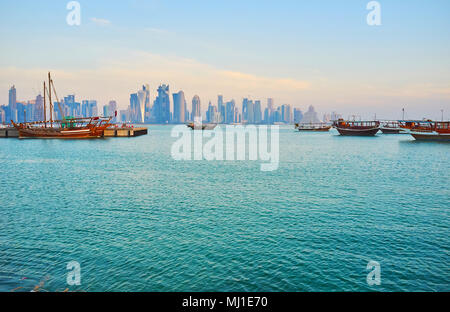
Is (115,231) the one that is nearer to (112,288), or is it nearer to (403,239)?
(112,288)

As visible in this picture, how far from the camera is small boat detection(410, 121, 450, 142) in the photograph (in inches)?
4464

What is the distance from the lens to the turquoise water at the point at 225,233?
14930 millimetres

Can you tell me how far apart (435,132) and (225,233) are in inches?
4915

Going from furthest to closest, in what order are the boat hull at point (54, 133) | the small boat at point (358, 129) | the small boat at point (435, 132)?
the small boat at point (358, 129) → the small boat at point (435, 132) → the boat hull at point (54, 133)

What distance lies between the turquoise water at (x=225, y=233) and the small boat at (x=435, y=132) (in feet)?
293

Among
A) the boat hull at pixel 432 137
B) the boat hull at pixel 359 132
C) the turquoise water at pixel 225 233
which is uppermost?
the boat hull at pixel 359 132

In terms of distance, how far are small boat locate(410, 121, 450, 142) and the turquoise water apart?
3516 inches

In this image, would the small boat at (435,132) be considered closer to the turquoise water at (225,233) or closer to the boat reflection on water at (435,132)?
the boat reflection on water at (435,132)

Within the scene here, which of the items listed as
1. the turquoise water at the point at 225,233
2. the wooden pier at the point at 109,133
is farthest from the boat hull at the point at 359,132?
the turquoise water at the point at 225,233

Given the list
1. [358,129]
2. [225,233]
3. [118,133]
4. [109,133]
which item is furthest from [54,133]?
[358,129]

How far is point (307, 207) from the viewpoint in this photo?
27.0 metres

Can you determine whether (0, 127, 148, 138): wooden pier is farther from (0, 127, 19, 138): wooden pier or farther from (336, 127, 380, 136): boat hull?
(336, 127, 380, 136): boat hull

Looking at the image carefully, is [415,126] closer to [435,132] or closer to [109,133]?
[435,132]
